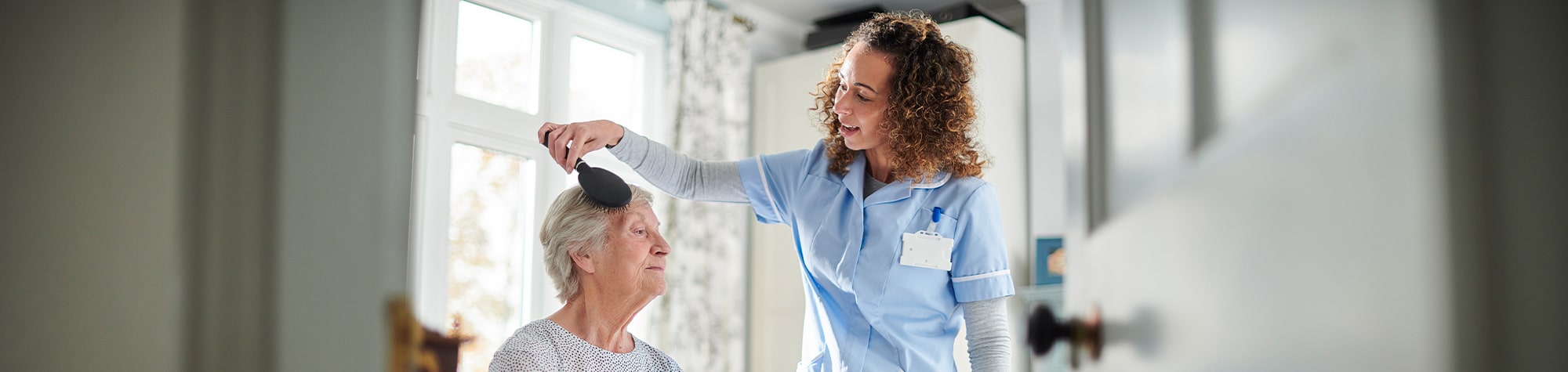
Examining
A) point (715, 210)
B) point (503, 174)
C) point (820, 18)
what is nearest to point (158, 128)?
point (503, 174)

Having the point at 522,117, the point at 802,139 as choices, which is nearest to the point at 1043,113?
the point at 802,139

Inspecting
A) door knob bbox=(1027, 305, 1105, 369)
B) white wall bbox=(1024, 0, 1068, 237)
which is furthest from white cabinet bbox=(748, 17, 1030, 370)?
door knob bbox=(1027, 305, 1105, 369)

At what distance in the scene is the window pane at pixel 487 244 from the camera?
3449mm

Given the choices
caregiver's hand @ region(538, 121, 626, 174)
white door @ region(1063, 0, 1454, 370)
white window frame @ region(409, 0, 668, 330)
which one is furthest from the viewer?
white window frame @ region(409, 0, 668, 330)

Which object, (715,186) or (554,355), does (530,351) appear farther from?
(715,186)

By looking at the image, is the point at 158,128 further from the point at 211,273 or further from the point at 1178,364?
the point at 1178,364

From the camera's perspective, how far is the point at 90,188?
0.78 ft

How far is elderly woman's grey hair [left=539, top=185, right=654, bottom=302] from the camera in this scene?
→ 2.07 m

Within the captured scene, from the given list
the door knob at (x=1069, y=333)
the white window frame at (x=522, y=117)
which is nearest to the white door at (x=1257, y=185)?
the door knob at (x=1069, y=333)

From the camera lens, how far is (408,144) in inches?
10.6

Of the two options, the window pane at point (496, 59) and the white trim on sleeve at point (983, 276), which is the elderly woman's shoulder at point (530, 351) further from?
the window pane at point (496, 59)

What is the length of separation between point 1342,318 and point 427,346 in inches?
8.7

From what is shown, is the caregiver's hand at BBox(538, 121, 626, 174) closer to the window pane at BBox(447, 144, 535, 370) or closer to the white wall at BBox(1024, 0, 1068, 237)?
the window pane at BBox(447, 144, 535, 370)

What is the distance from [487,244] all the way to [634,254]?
5.25 ft
